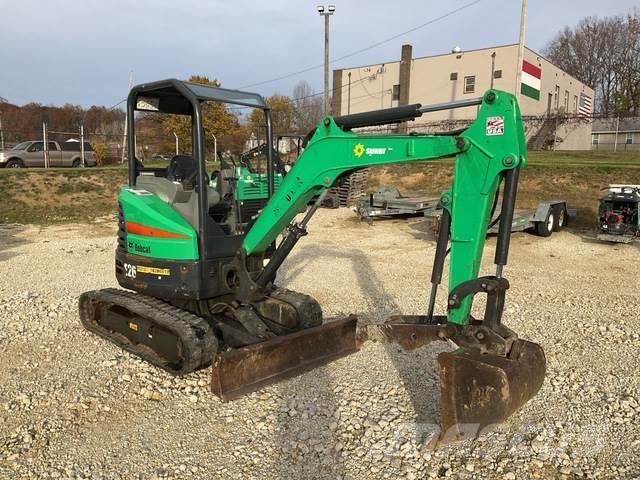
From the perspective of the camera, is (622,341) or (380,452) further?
(622,341)

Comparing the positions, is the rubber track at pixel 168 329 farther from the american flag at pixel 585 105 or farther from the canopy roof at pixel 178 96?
the american flag at pixel 585 105

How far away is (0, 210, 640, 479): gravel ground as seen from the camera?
3666 millimetres

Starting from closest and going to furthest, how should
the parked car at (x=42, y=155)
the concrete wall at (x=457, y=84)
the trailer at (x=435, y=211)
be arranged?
the trailer at (x=435, y=211), the parked car at (x=42, y=155), the concrete wall at (x=457, y=84)

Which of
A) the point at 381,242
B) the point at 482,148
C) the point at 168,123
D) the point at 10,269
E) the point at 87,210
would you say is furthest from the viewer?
the point at 87,210

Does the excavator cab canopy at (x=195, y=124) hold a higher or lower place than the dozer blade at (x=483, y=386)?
higher

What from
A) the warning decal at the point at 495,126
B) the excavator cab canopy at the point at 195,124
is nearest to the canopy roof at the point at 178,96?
the excavator cab canopy at the point at 195,124

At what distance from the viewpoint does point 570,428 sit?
4086mm

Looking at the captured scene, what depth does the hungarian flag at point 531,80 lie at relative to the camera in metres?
38.5

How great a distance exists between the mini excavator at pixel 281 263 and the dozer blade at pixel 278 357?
1 centimetres

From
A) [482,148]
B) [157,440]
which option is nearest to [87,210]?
[157,440]

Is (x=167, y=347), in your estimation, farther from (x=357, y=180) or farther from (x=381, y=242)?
(x=357, y=180)

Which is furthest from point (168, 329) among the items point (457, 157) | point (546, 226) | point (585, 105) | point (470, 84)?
point (585, 105)

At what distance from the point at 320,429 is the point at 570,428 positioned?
1.85 metres

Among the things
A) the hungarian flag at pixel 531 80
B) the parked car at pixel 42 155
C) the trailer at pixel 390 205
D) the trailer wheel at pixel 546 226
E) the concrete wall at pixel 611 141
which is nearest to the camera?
the trailer wheel at pixel 546 226
